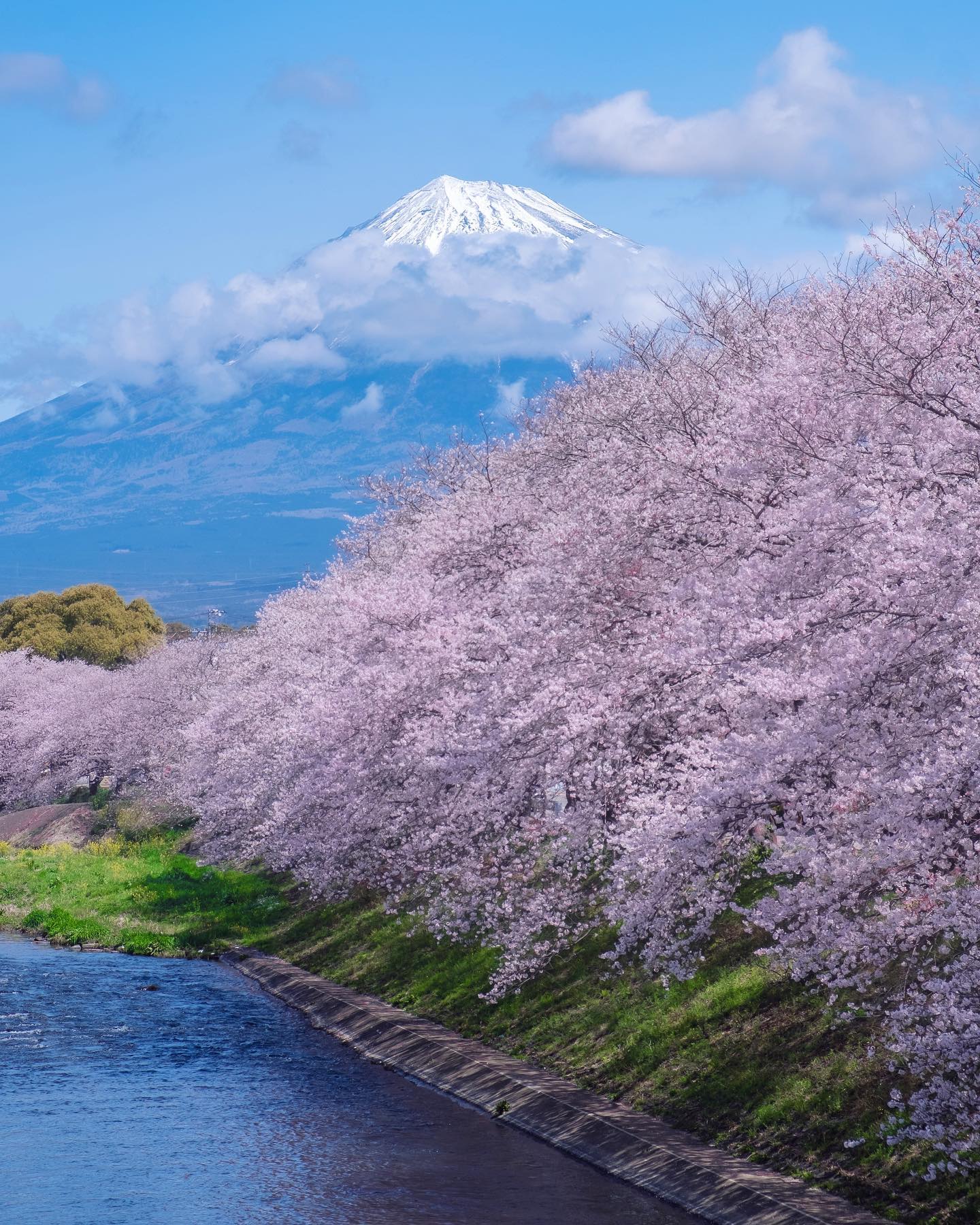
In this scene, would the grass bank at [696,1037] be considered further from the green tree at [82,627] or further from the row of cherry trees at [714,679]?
the green tree at [82,627]

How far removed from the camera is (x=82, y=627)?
8631 cm

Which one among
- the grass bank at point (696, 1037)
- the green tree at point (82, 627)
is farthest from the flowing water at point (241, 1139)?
the green tree at point (82, 627)

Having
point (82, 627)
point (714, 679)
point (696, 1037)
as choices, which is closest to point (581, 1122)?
point (696, 1037)

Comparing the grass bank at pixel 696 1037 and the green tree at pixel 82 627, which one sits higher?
the green tree at pixel 82 627

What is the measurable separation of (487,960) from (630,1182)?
854cm

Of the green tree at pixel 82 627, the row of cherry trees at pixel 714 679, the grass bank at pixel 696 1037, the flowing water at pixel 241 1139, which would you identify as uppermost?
the green tree at pixel 82 627

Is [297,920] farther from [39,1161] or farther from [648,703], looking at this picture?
[648,703]

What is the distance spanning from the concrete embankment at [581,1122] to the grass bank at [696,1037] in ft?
1.02

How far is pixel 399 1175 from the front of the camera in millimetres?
17250

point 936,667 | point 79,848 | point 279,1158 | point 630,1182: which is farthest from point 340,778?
point 79,848

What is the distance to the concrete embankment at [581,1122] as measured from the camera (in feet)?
48.5

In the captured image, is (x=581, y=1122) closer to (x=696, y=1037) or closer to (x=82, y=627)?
(x=696, y=1037)

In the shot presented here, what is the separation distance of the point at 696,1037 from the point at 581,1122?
1937mm

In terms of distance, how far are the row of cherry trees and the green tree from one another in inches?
2144
